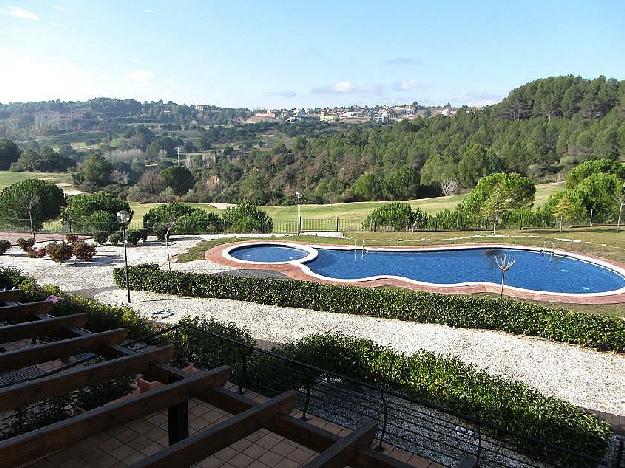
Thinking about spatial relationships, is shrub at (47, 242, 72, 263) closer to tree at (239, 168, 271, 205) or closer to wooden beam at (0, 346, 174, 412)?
wooden beam at (0, 346, 174, 412)

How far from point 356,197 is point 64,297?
46.7 m

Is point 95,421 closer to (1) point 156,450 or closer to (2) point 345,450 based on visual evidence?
(2) point 345,450

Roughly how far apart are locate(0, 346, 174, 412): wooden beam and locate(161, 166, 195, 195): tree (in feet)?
235

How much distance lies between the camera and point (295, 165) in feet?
261

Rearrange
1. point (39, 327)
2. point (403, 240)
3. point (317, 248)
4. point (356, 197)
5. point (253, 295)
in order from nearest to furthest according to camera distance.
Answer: point (39, 327), point (253, 295), point (317, 248), point (403, 240), point (356, 197)

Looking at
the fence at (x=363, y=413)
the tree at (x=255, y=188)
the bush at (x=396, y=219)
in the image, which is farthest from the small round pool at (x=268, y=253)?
the tree at (x=255, y=188)

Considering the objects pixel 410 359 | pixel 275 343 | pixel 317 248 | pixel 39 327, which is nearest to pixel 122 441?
pixel 39 327

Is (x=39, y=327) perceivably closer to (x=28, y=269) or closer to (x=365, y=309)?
(x=365, y=309)

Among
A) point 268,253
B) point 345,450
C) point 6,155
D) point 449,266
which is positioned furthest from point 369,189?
point 6,155

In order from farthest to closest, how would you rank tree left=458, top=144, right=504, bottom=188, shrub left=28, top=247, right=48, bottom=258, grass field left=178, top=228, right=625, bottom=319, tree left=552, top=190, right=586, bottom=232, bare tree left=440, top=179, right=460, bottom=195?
tree left=458, top=144, right=504, bottom=188
bare tree left=440, top=179, right=460, bottom=195
tree left=552, top=190, right=586, bottom=232
grass field left=178, top=228, right=625, bottom=319
shrub left=28, top=247, right=48, bottom=258

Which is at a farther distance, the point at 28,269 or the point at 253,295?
the point at 28,269

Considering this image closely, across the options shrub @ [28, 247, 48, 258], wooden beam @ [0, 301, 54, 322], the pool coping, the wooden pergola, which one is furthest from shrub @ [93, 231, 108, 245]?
the wooden pergola

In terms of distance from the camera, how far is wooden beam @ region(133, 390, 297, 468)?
2588 mm

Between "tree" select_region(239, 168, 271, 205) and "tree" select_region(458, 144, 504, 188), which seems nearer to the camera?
"tree" select_region(458, 144, 504, 188)
